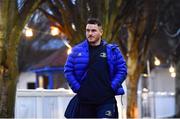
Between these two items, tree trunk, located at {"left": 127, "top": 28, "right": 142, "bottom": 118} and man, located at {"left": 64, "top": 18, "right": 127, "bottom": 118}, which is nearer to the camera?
man, located at {"left": 64, "top": 18, "right": 127, "bottom": 118}

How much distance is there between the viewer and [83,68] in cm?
745

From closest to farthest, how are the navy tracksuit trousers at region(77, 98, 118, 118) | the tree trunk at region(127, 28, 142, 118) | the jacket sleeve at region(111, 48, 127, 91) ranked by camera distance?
the navy tracksuit trousers at region(77, 98, 118, 118)
the jacket sleeve at region(111, 48, 127, 91)
the tree trunk at region(127, 28, 142, 118)

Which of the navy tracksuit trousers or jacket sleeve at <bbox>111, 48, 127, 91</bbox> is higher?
jacket sleeve at <bbox>111, 48, 127, 91</bbox>

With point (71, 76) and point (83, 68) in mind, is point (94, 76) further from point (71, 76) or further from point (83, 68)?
point (71, 76)

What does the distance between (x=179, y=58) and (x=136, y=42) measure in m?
6.44

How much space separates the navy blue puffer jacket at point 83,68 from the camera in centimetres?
743

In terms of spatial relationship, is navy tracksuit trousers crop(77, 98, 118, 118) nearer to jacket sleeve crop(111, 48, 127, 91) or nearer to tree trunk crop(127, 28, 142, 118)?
jacket sleeve crop(111, 48, 127, 91)

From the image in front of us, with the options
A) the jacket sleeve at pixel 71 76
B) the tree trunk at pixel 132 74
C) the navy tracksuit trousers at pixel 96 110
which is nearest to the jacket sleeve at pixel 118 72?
the navy tracksuit trousers at pixel 96 110

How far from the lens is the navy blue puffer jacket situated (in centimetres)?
743

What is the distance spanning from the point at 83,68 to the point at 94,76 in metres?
0.17

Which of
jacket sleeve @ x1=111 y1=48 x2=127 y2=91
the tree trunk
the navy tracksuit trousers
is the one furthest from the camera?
the tree trunk

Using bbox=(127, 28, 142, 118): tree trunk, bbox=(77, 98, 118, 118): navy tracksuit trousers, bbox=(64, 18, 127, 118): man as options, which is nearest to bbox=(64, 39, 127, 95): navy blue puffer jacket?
bbox=(64, 18, 127, 118): man

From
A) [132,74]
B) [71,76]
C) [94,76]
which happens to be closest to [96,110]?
[94,76]

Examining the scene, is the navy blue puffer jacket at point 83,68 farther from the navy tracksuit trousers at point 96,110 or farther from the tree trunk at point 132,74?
the tree trunk at point 132,74
